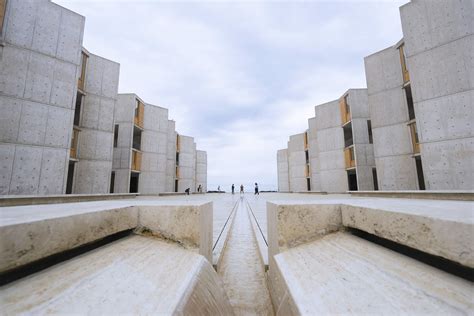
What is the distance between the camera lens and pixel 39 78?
9.40m

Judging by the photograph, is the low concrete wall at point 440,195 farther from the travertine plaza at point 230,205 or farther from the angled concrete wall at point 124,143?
the angled concrete wall at point 124,143

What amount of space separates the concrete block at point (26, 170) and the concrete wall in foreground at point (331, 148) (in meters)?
19.3

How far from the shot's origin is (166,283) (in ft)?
4.06

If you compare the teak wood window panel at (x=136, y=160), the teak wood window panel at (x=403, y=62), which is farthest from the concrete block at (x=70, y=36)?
the teak wood window panel at (x=403, y=62)

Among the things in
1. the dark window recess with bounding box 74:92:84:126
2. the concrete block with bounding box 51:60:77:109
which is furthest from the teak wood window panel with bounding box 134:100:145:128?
the concrete block with bounding box 51:60:77:109

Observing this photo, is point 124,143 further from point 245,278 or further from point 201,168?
point 201,168

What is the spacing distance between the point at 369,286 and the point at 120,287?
4.48 feet

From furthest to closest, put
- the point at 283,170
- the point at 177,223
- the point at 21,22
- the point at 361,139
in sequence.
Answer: the point at 283,170 → the point at 361,139 → the point at 21,22 → the point at 177,223

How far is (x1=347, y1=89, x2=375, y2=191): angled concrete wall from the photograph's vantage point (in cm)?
1521

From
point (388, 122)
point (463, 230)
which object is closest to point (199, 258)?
point (463, 230)

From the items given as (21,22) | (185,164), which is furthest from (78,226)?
(185,164)

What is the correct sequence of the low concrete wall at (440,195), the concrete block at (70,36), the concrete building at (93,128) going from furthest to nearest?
the concrete building at (93,128) < the concrete block at (70,36) < the low concrete wall at (440,195)

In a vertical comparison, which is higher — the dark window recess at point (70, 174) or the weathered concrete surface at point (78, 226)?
the dark window recess at point (70, 174)

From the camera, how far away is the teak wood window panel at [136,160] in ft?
56.0
